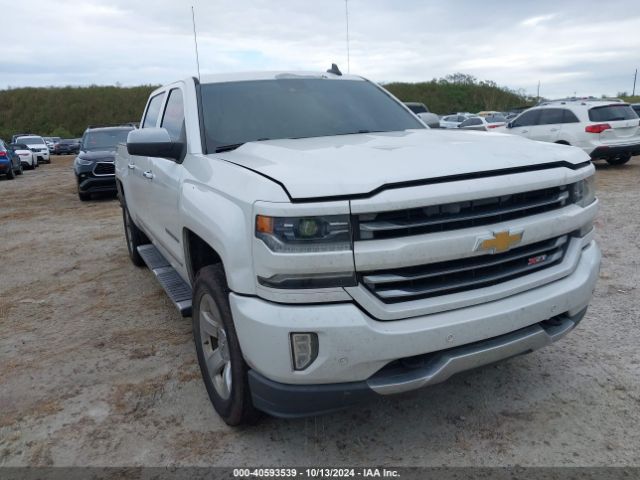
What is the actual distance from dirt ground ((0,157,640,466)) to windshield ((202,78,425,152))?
5.29 ft

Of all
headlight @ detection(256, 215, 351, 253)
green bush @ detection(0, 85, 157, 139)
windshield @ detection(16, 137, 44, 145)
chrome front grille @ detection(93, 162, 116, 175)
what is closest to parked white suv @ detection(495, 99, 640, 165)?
chrome front grille @ detection(93, 162, 116, 175)

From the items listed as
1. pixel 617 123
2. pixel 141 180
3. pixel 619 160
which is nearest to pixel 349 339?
pixel 141 180

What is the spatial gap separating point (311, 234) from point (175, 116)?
7.50 feet

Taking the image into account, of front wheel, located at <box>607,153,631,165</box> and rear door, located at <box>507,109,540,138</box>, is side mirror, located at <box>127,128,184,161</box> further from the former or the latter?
front wheel, located at <box>607,153,631,165</box>

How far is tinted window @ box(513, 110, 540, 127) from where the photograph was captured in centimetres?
1395

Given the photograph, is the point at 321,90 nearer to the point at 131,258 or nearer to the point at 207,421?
the point at 207,421

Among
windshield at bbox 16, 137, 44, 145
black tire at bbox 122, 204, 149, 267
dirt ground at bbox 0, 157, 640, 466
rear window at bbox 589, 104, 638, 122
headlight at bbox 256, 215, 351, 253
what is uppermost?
rear window at bbox 589, 104, 638, 122

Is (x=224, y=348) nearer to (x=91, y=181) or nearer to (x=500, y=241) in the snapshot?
(x=500, y=241)

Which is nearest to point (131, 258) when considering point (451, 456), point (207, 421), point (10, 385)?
point (10, 385)

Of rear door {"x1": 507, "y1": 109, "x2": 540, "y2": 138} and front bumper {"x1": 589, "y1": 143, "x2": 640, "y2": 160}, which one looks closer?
front bumper {"x1": 589, "y1": 143, "x2": 640, "y2": 160}

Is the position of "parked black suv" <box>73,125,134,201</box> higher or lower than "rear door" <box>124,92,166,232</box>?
lower

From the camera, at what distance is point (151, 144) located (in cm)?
329

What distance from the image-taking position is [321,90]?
408 centimetres

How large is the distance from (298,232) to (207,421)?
54.2 inches
